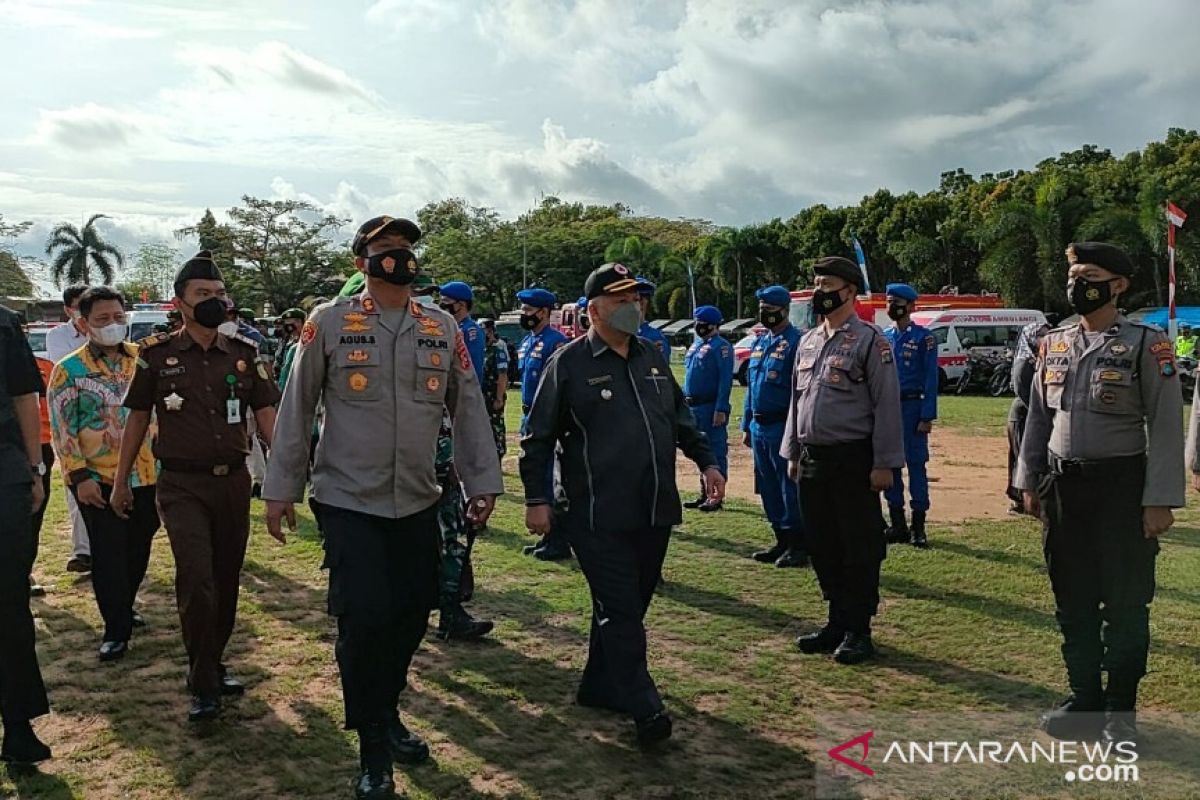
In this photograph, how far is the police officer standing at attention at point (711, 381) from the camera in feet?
29.3

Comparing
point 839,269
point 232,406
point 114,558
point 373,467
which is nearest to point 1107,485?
point 839,269

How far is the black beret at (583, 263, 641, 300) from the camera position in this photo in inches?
171

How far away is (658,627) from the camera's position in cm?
568

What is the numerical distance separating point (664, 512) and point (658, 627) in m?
1.59

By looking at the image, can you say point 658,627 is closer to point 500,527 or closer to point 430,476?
point 430,476

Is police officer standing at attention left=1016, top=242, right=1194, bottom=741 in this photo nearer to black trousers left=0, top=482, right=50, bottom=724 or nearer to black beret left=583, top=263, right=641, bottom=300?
black beret left=583, top=263, right=641, bottom=300

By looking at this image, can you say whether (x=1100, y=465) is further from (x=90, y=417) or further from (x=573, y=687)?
(x=90, y=417)

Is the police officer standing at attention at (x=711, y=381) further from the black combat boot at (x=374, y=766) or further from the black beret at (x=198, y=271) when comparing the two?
the black combat boot at (x=374, y=766)

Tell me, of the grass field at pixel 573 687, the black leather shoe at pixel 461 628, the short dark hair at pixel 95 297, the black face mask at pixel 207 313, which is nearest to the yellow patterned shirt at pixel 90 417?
the short dark hair at pixel 95 297

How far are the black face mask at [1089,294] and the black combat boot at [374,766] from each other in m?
3.28

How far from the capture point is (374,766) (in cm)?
362

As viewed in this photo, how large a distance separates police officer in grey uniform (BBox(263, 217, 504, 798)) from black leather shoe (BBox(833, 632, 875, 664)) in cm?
231

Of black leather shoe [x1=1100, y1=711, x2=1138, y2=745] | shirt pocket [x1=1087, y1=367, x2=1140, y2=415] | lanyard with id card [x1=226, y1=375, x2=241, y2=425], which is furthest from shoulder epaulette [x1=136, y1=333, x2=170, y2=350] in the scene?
black leather shoe [x1=1100, y1=711, x2=1138, y2=745]

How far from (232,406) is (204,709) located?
52.4 inches
